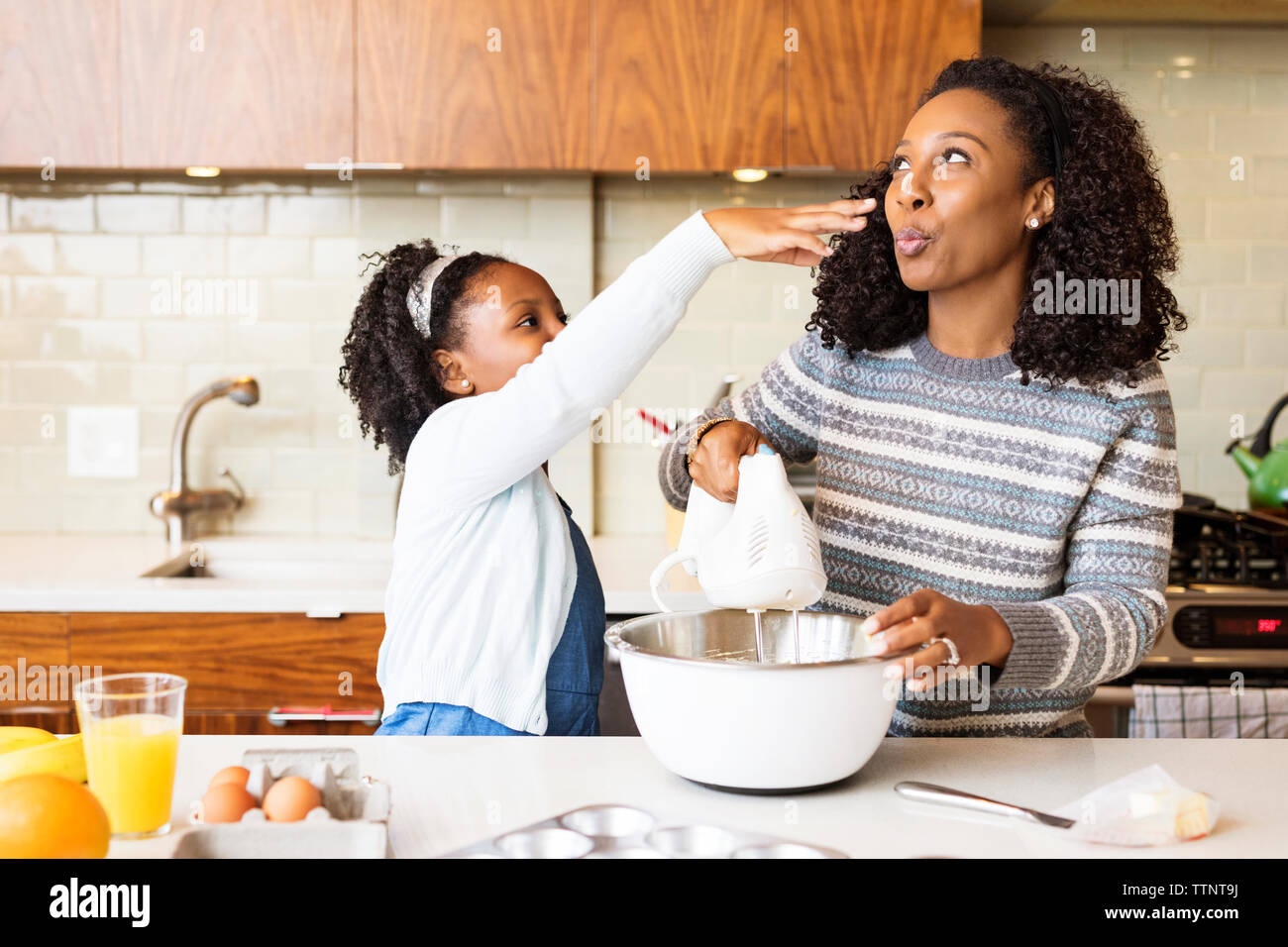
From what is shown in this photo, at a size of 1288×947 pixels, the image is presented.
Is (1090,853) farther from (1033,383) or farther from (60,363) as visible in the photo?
(60,363)

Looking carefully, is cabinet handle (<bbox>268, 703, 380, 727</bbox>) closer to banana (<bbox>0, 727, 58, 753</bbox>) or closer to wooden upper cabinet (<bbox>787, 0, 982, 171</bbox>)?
banana (<bbox>0, 727, 58, 753</bbox>)

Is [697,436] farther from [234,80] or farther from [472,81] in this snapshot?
[234,80]

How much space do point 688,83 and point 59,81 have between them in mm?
1247

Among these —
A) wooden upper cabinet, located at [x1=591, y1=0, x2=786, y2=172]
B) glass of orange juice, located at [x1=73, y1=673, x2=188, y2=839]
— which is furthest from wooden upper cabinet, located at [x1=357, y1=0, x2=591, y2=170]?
glass of orange juice, located at [x1=73, y1=673, x2=188, y2=839]

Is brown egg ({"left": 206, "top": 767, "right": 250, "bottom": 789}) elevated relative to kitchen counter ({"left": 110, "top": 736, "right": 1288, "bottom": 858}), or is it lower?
elevated

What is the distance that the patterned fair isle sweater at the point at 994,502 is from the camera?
1302 millimetres

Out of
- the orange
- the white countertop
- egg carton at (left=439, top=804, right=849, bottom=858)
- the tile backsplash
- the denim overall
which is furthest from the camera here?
the tile backsplash

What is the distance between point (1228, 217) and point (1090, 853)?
2342 millimetres

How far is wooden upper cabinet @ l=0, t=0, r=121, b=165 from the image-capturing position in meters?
2.41

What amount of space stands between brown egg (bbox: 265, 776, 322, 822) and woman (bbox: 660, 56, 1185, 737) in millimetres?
516

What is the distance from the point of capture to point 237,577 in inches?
105

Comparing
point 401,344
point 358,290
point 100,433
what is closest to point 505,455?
point 401,344

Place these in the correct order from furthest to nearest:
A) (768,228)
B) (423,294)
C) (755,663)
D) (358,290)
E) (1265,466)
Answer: (358,290) < (1265,466) < (423,294) < (768,228) < (755,663)
